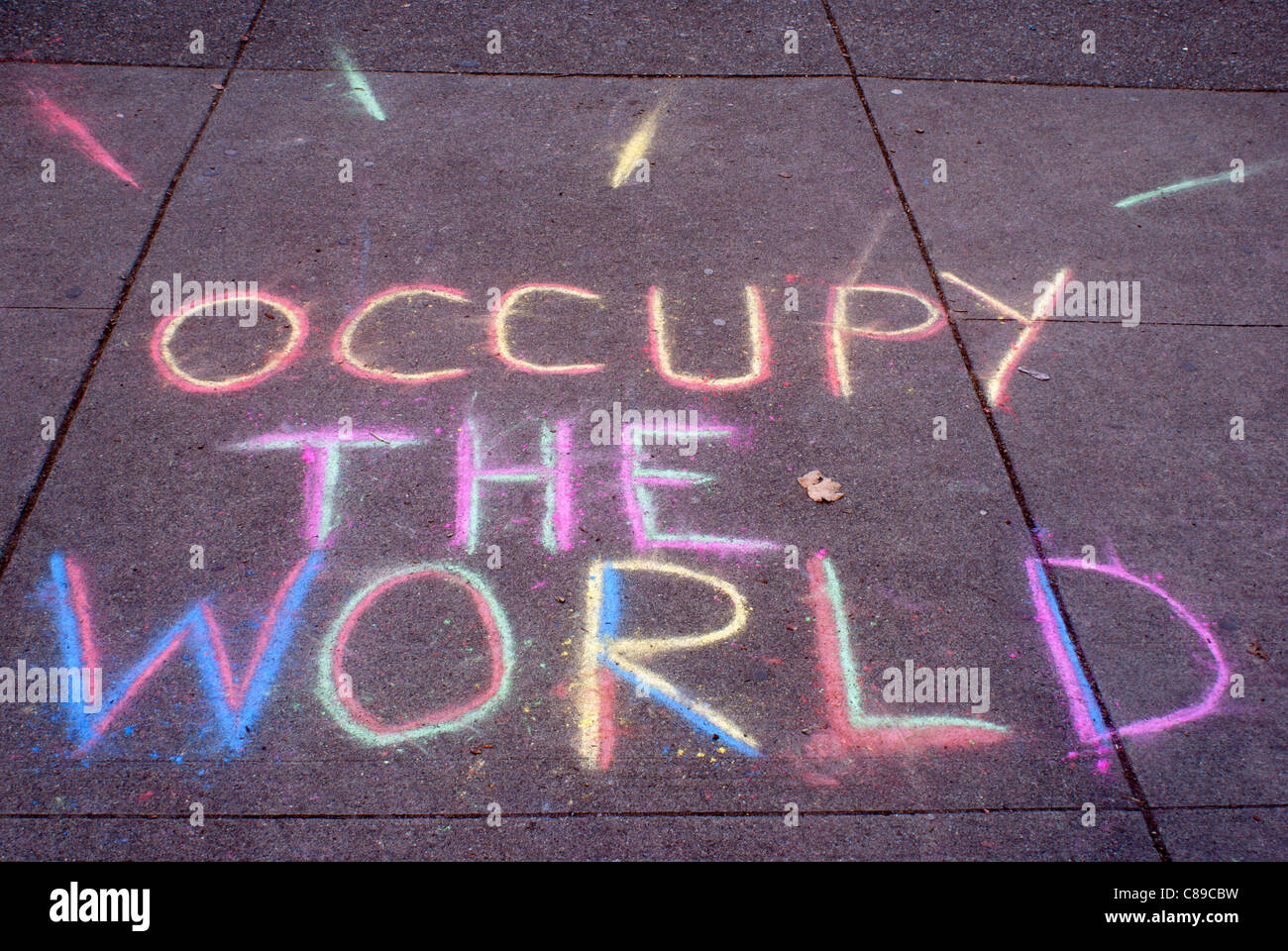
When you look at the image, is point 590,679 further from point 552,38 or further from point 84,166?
point 552,38

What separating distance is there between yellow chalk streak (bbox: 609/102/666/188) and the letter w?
246 centimetres

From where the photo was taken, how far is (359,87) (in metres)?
4.98

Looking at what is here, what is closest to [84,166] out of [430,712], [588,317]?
[588,317]

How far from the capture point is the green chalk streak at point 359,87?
480cm

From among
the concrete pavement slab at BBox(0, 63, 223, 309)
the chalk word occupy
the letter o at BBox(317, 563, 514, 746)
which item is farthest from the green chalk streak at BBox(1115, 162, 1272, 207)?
the concrete pavement slab at BBox(0, 63, 223, 309)

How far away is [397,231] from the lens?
407 cm

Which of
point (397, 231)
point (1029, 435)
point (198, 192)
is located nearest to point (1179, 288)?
point (1029, 435)

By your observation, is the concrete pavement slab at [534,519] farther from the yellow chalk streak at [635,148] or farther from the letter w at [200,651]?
the yellow chalk streak at [635,148]

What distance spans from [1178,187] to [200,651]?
440 centimetres

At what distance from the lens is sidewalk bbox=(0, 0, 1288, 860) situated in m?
2.39

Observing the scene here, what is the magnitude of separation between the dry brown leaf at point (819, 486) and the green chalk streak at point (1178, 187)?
7.45 ft

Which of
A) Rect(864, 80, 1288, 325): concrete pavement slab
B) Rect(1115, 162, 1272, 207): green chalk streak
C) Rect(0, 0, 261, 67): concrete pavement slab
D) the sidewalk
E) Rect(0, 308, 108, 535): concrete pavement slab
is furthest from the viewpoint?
Rect(0, 0, 261, 67): concrete pavement slab

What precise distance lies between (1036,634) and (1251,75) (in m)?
4.33

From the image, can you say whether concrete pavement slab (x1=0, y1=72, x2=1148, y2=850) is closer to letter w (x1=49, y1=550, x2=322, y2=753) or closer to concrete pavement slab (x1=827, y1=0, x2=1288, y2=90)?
letter w (x1=49, y1=550, x2=322, y2=753)
